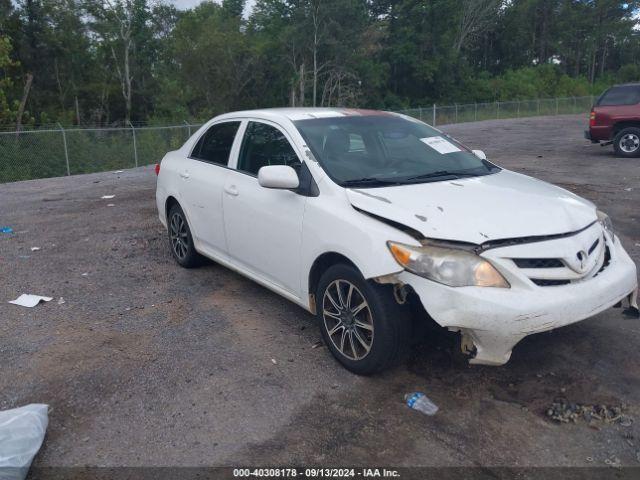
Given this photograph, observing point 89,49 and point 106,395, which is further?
point 89,49

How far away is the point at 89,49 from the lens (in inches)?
1961

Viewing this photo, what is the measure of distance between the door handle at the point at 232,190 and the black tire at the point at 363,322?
129cm

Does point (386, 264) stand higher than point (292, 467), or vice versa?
point (386, 264)

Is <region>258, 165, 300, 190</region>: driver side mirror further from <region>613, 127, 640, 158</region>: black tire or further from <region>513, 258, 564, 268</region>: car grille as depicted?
<region>613, 127, 640, 158</region>: black tire

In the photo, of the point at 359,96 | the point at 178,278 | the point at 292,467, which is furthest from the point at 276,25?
the point at 292,467

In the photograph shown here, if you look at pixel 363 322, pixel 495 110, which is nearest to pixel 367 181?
pixel 363 322

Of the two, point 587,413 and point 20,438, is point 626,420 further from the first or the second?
point 20,438

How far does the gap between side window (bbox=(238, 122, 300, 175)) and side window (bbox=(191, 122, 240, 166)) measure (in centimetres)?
26

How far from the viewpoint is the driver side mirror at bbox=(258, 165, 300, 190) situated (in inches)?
161

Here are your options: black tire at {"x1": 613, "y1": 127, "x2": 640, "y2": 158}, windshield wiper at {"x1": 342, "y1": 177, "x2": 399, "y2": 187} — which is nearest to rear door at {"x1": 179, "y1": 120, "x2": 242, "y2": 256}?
windshield wiper at {"x1": 342, "y1": 177, "x2": 399, "y2": 187}

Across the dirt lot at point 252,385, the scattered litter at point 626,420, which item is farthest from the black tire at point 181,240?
the scattered litter at point 626,420

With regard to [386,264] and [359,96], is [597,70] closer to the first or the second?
[359,96]

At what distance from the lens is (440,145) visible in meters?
4.87

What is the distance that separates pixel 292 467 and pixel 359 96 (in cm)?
4706
